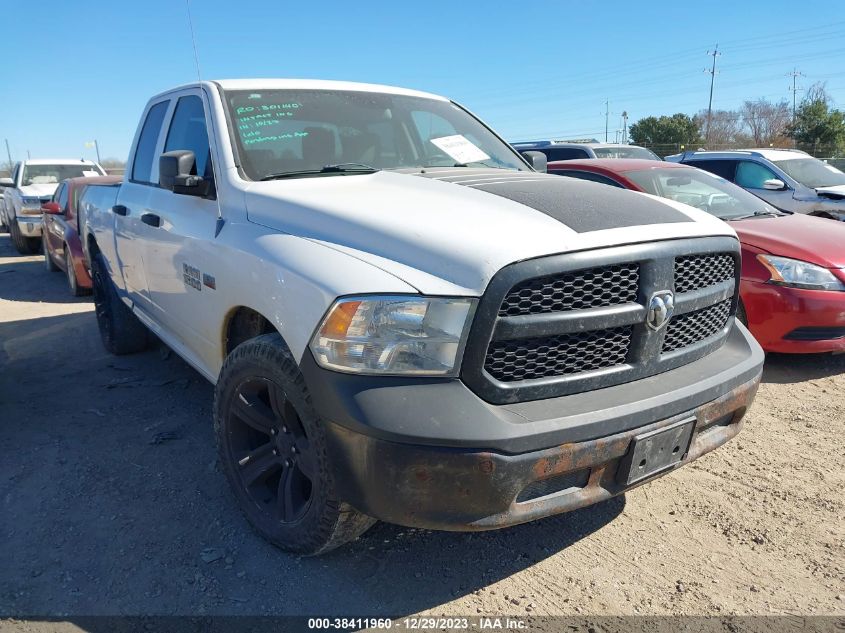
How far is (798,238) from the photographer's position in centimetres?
494

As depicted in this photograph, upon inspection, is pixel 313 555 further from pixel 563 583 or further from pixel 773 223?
pixel 773 223

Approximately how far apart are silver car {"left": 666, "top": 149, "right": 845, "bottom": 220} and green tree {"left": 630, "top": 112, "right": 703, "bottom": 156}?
32328 mm

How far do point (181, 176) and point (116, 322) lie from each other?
8.78ft

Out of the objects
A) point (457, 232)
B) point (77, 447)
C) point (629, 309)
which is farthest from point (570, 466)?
point (77, 447)

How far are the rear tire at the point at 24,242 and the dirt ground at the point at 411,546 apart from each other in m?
10.9

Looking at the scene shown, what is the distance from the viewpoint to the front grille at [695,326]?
2.51 metres

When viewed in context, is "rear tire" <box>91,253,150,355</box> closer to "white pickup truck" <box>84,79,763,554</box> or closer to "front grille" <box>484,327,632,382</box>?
"white pickup truck" <box>84,79,763,554</box>

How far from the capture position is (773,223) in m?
5.34

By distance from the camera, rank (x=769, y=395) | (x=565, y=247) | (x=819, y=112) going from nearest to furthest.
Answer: (x=565, y=247) < (x=769, y=395) < (x=819, y=112)

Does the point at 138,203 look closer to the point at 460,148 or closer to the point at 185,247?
the point at 185,247

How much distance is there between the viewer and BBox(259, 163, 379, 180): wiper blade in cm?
310

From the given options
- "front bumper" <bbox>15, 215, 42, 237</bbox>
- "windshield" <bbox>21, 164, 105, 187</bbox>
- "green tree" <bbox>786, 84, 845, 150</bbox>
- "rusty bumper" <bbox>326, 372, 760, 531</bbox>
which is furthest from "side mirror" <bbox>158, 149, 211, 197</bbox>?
"green tree" <bbox>786, 84, 845, 150</bbox>

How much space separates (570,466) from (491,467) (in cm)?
29

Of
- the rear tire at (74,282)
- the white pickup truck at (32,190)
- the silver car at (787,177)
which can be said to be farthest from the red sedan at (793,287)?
the white pickup truck at (32,190)
